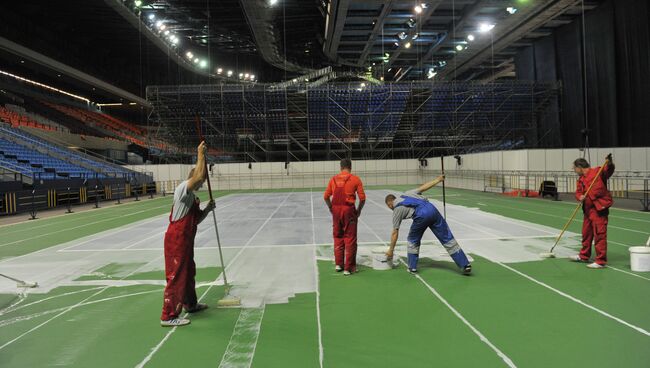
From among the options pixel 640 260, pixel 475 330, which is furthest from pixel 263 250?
pixel 640 260

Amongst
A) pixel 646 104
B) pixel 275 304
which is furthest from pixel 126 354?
pixel 646 104

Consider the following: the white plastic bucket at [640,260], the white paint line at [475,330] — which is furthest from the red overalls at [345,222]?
the white plastic bucket at [640,260]

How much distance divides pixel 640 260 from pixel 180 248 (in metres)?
6.81

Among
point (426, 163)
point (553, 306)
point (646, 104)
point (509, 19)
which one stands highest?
point (509, 19)

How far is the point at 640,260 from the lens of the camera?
5.97 m

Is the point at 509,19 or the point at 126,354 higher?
the point at 509,19

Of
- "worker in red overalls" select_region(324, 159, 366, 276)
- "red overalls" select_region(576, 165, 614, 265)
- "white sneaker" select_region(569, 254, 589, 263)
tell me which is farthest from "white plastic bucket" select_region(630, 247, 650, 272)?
"worker in red overalls" select_region(324, 159, 366, 276)

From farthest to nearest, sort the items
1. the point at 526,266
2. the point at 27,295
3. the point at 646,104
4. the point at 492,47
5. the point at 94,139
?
the point at 94,139 < the point at 492,47 < the point at 646,104 < the point at 526,266 < the point at 27,295

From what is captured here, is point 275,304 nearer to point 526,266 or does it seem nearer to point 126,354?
point 126,354

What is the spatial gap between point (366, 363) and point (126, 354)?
231cm

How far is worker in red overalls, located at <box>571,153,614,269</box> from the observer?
20.5 feet

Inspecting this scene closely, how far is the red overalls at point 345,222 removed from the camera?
618cm

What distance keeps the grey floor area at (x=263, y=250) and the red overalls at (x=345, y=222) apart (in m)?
0.68

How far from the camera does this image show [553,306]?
4.64 m
